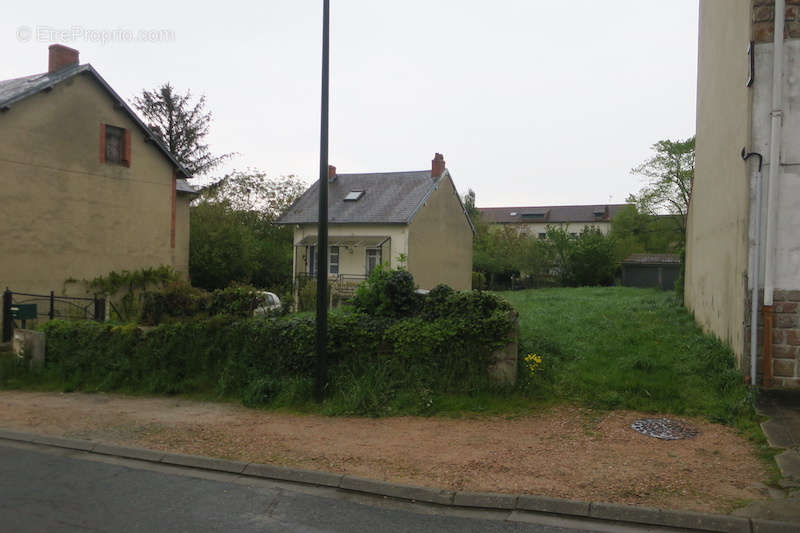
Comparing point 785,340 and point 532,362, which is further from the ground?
point 785,340

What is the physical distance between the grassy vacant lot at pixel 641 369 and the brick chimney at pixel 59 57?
18.1 metres

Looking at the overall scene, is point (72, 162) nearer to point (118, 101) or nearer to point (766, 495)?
point (118, 101)

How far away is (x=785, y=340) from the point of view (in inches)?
325

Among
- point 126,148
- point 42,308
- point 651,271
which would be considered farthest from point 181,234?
point 651,271

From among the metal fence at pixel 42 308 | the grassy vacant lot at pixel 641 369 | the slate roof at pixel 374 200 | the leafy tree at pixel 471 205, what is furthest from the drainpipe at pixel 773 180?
the leafy tree at pixel 471 205

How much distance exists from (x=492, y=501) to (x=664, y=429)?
10.1 feet

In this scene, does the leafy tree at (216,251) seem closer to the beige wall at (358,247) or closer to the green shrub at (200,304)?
the beige wall at (358,247)

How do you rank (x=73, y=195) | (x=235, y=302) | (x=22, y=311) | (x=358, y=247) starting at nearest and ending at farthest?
(x=235, y=302) → (x=22, y=311) → (x=73, y=195) → (x=358, y=247)

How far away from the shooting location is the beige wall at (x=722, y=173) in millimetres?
9031

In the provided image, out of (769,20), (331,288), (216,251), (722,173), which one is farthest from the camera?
(216,251)

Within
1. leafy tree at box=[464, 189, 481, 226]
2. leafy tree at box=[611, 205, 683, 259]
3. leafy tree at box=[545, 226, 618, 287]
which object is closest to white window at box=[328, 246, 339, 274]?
leafy tree at box=[545, 226, 618, 287]

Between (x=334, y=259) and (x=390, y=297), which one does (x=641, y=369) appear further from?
(x=334, y=259)

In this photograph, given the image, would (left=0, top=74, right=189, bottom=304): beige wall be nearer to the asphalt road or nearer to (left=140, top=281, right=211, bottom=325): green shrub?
(left=140, top=281, right=211, bottom=325): green shrub

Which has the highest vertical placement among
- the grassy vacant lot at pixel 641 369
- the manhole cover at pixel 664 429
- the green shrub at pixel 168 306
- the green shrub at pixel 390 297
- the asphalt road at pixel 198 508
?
the green shrub at pixel 390 297
